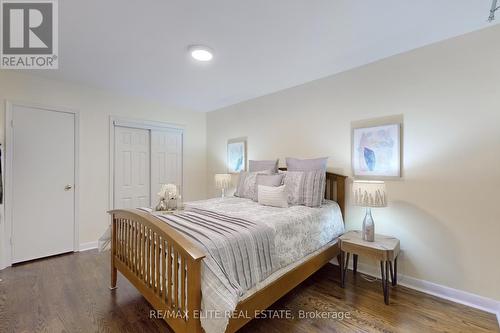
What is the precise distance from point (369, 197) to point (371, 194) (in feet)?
0.11

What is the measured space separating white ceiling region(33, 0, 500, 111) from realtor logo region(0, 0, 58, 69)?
10cm

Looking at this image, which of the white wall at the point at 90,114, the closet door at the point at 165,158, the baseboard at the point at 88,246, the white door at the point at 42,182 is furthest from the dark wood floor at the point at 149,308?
the closet door at the point at 165,158

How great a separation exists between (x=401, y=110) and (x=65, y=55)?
3.67 m

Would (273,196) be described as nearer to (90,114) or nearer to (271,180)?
(271,180)

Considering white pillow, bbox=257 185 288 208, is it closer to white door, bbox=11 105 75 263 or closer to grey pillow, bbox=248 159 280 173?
grey pillow, bbox=248 159 280 173

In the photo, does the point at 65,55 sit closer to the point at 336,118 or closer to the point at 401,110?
the point at 336,118

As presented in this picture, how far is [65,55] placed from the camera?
2418 mm

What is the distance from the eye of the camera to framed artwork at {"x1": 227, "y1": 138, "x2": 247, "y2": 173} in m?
4.05

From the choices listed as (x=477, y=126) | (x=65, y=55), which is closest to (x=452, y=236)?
(x=477, y=126)

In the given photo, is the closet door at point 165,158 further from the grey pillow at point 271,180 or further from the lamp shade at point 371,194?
the lamp shade at point 371,194

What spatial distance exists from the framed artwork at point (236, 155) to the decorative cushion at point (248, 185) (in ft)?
2.38

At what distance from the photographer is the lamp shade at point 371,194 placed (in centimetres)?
212

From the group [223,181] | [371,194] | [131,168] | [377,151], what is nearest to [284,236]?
[371,194]

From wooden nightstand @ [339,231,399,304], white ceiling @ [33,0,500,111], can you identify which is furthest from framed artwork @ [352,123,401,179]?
white ceiling @ [33,0,500,111]
